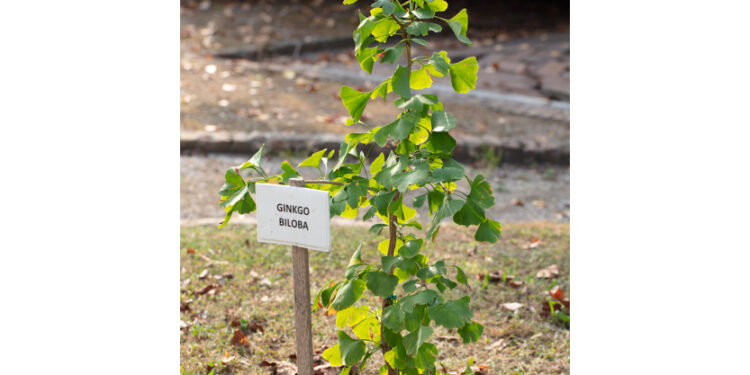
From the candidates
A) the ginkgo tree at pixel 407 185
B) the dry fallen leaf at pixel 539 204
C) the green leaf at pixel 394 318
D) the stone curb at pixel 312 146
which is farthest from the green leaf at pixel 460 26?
the stone curb at pixel 312 146

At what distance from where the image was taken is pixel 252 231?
4.30m

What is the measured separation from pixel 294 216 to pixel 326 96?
5131 mm

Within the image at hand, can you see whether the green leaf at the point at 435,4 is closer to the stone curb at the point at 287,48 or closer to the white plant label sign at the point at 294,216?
the white plant label sign at the point at 294,216

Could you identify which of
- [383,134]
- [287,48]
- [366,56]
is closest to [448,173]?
[383,134]

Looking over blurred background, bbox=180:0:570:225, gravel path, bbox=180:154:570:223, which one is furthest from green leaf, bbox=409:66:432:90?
blurred background, bbox=180:0:570:225

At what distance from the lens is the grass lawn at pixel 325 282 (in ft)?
9.87

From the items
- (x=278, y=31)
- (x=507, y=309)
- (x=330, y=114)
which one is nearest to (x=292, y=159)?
(x=330, y=114)

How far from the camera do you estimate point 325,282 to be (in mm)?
3578

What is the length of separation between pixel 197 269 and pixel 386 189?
1990 mm

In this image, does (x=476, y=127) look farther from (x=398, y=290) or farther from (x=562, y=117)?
(x=398, y=290)

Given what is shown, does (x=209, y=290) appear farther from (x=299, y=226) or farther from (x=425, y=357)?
(x=425, y=357)

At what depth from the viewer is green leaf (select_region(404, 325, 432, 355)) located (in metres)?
1.91

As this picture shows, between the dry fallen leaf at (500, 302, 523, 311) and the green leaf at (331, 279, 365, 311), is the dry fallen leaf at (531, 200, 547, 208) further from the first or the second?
the green leaf at (331, 279, 365, 311)

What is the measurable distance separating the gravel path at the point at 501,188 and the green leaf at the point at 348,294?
2493 mm
